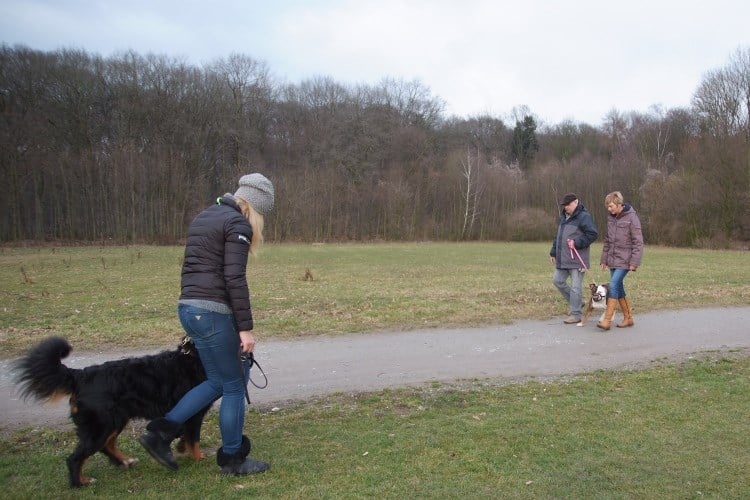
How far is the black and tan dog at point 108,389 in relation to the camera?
151 inches

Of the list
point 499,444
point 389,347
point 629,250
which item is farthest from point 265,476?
point 629,250

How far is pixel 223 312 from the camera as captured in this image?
393cm

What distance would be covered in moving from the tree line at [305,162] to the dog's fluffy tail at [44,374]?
48.2 metres

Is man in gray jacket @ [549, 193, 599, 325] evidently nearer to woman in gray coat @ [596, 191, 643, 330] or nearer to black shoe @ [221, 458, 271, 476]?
woman in gray coat @ [596, 191, 643, 330]

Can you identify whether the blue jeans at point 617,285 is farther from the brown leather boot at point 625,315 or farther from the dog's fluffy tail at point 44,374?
the dog's fluffy tail at point 44,374

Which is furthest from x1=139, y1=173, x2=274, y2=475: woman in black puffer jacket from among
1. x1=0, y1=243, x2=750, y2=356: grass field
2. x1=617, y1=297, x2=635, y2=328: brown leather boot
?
x1=617, y1=297, x2=635, y2=328: brown leather boot

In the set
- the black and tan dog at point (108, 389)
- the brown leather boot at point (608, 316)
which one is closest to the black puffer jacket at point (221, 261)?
the black and tan dog at point (108, 389)

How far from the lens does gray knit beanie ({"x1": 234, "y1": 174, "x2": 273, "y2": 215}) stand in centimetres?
407

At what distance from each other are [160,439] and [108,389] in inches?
20.5

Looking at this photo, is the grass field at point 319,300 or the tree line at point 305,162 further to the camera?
the tree line at point 305,162

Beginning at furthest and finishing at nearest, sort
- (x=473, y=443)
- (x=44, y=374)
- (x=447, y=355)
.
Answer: (x=447, y=355), (x=473, y=443), (x=44, y=374)

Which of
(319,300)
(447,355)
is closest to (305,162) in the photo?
(319,300)

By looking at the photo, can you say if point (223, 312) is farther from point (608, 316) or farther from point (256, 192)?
point (608, 316)

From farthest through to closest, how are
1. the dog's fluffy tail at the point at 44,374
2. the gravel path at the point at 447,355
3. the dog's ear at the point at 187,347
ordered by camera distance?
1. the gravel path at the point at 447,355
2. the dog's ear at the point at 187,347
3. the dog's fluffy tail at the point at 44,374
